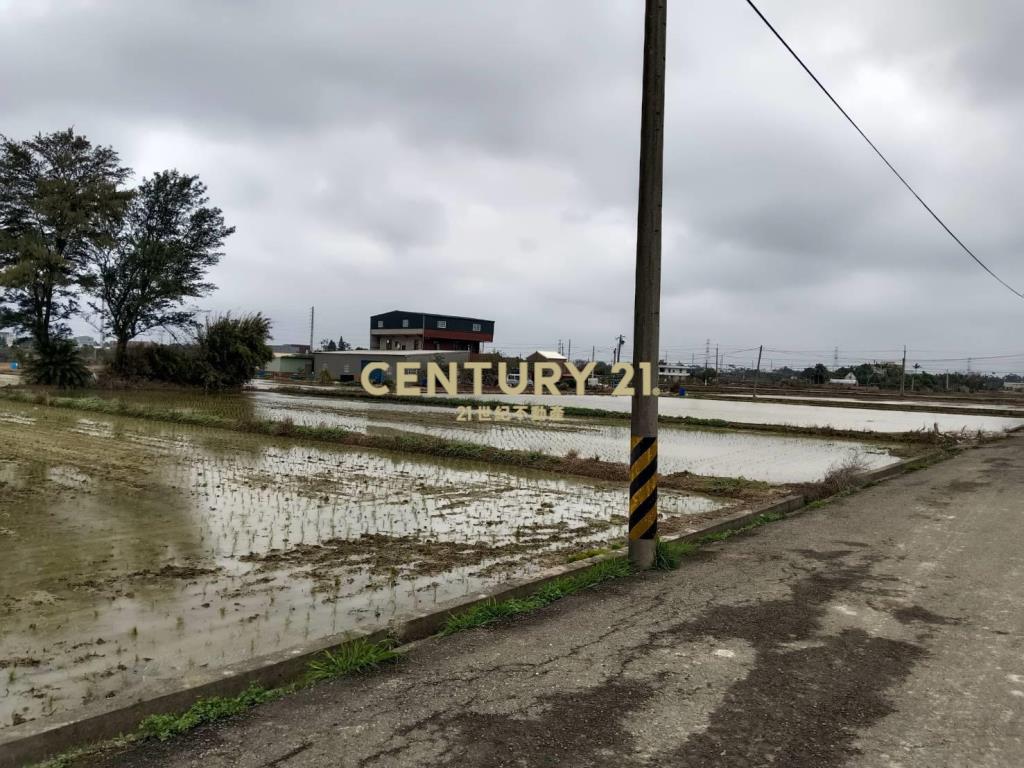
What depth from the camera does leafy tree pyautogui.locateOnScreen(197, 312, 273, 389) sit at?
38.3 meters

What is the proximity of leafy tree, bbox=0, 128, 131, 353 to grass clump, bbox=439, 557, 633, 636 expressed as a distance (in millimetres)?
35415

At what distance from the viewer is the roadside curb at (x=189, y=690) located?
109 inches

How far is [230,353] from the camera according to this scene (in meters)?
38.8

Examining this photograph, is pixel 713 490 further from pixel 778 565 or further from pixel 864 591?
pixel 864 591

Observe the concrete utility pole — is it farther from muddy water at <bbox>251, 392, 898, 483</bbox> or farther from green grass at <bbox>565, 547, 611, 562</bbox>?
muddy water at <bbox>251, 392, 898, 483</bbox>

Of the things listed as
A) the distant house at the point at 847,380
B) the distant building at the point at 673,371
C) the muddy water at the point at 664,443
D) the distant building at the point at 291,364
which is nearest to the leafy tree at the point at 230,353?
the muddy water at the point at 664,443

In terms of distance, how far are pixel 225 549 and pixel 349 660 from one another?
336 cm

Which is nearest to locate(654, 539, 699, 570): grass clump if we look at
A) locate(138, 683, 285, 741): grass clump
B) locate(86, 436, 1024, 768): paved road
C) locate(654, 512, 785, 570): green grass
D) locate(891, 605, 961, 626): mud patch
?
locate(654, 512, 785, 570): green grass

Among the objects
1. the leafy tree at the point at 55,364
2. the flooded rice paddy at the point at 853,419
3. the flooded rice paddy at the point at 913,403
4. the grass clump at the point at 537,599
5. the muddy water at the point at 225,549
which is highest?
the leafy tree at the point at 55,364

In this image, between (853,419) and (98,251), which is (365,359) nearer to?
(98,251)

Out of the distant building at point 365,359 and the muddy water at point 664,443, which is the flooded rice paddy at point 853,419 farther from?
the distant building at point 365,359

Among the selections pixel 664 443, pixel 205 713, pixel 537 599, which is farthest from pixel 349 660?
pixel 664 443

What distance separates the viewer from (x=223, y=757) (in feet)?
9.04

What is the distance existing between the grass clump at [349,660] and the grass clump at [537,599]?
55 cm
